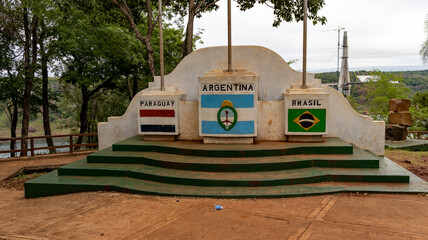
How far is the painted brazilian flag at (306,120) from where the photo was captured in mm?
7355

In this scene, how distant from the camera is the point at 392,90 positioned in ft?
88.4

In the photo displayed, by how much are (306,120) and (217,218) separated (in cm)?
399

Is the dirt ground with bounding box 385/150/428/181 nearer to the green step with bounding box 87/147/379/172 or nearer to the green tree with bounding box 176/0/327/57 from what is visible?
the green step with bounding box 87/147/379/172

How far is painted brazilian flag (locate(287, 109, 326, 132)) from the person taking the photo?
7.36 metres

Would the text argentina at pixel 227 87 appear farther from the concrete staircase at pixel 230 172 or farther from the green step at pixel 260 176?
the green step at pixel 260 176

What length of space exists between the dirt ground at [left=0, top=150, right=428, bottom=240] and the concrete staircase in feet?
1.03

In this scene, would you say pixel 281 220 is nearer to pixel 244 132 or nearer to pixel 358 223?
pixel 358 223

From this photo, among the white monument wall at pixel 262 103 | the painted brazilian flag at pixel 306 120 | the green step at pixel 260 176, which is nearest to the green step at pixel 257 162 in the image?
the green step at pixel 260 176

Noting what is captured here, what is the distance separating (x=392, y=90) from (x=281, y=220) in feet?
90.4

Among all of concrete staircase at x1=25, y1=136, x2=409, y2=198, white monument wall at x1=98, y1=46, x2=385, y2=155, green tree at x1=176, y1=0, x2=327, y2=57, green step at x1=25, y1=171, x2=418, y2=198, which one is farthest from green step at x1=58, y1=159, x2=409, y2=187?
green tree at x1=176, y1=0, x2=327, y2=57

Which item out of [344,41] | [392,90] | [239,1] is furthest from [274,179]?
[344,41]

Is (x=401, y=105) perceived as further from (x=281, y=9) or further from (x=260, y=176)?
(x=260, y=176)

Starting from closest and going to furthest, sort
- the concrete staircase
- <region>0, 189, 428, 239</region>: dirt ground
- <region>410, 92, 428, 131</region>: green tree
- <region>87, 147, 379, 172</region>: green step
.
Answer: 1. <region>0, 189, 428, 239</region>: dirt ground
2. the concrete staircase
3. <region>87, 147, 379, 172</region>: green step
4. <region>410, 92, 428, 131</region>: green tree

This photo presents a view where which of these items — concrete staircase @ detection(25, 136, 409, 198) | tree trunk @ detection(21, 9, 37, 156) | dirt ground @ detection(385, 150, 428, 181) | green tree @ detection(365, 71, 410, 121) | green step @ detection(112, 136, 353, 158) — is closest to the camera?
concrete staircase @ detection(25, 136, 409, 198)
